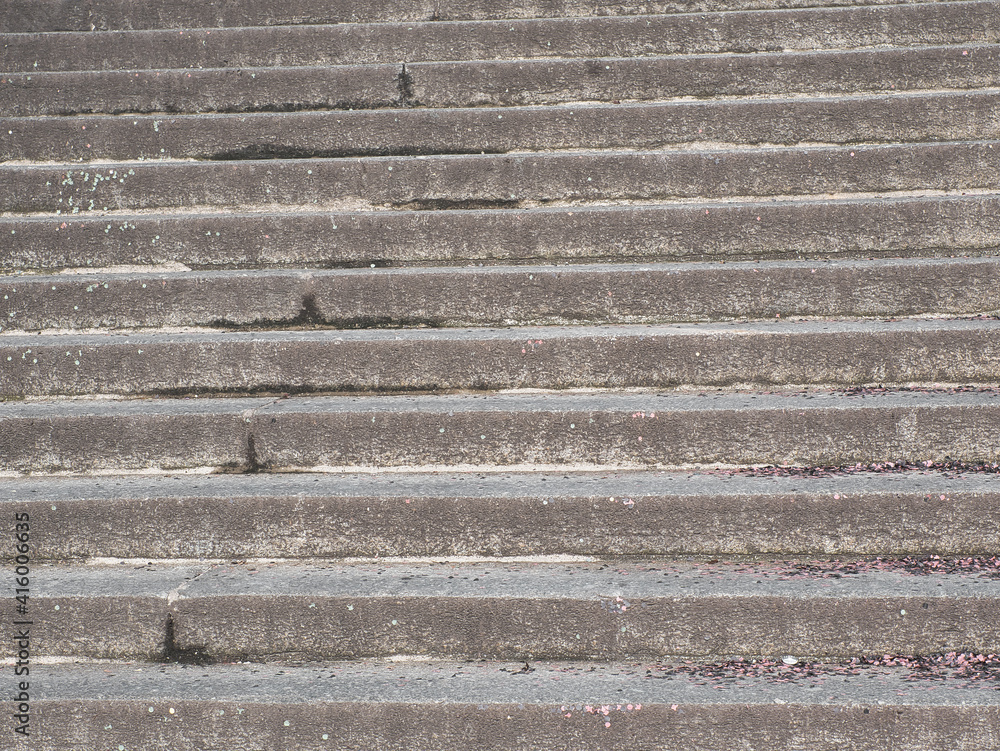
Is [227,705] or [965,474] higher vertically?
[965,474]

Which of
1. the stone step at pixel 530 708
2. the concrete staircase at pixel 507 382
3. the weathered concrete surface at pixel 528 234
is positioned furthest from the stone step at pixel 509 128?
the stone step at pixel 530 708

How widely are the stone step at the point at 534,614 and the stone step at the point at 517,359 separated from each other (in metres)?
0.67

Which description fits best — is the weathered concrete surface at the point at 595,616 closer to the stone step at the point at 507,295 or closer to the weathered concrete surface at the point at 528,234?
the stone step at the point at 507,295

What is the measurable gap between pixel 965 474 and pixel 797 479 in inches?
18.3

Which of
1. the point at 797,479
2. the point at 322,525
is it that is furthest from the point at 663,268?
the point at 322,525

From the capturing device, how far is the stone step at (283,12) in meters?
4.06

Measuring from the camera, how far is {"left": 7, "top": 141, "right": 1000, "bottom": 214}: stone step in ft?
10.2

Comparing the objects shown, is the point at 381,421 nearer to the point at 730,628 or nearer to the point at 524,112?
the point at 730,628

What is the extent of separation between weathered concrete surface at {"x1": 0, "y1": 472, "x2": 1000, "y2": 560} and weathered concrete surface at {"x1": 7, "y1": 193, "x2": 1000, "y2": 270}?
0.98 metres

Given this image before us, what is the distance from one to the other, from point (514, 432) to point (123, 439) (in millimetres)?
1199

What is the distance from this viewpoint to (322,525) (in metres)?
2.30

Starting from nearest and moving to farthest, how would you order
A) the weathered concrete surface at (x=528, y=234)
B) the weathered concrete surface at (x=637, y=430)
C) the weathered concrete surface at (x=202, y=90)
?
the weathered concrete surface at (x=637, y=430)
the weathered concrete surface at (x=528, y=234)
the weathered concrete surface at (x=202, y=90)

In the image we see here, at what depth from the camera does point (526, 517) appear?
2.26m

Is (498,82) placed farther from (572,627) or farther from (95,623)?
(95,623)
